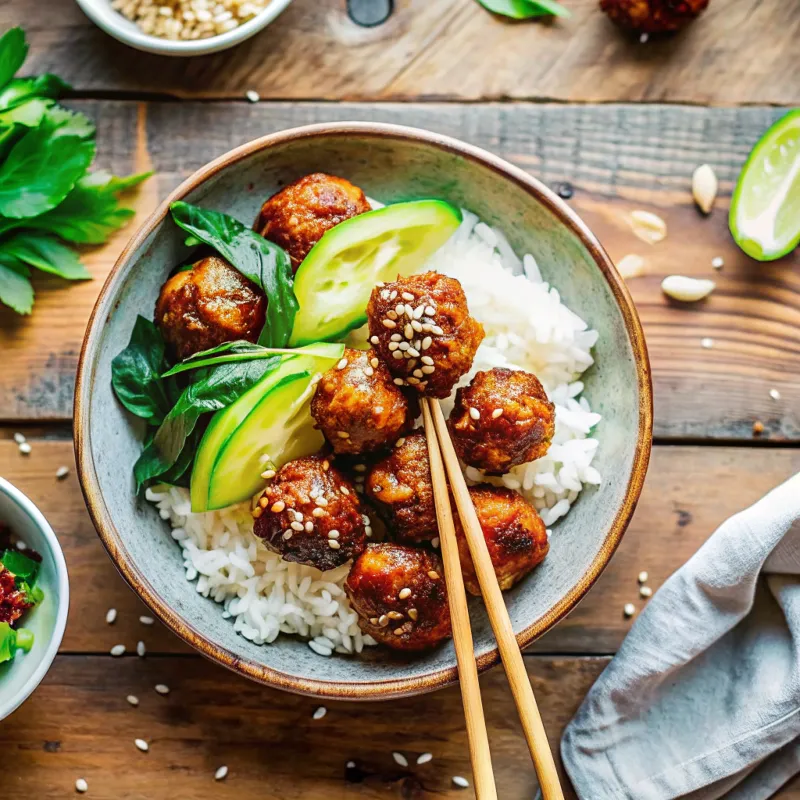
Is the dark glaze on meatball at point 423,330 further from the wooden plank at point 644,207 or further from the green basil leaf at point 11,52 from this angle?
the green basil leaf at point 11,52

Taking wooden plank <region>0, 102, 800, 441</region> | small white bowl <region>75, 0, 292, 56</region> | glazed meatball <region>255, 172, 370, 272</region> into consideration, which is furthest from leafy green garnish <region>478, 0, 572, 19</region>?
glazed meatball <region>255, 172, 370, 272</region>

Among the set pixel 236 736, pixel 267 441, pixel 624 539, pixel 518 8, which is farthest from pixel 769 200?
pixel 236 736

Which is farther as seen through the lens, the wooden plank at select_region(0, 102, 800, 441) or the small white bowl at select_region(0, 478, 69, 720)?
the wooden plank at select_region(0, 102, 800, 441)

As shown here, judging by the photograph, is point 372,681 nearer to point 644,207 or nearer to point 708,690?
point 708,690

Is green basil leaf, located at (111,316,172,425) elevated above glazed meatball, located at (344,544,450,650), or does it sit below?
above

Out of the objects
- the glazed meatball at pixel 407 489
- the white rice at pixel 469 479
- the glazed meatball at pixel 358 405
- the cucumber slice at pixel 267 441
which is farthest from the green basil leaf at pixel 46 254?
the glazed meatball at pixel 407 489

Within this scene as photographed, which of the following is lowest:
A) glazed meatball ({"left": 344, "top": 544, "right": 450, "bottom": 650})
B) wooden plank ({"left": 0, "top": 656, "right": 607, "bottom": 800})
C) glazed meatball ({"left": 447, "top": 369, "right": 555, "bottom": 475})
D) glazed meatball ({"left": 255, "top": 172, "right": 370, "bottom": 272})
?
wooden plank ({"left": 0, "top": 656, "right": 607, "bottom": 800})

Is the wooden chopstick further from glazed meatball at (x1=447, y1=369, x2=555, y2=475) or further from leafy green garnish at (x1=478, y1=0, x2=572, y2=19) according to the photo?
leafy green garnish at (x1=478, y1=0, x2=572, y2=19)

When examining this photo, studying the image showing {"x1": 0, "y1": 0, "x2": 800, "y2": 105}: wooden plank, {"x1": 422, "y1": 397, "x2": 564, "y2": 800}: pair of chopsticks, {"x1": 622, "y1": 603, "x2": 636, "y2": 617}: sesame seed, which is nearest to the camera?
{"x1": 422, "y1": 397, "x2": 564, "y2": 800}: pair of chopsticks
